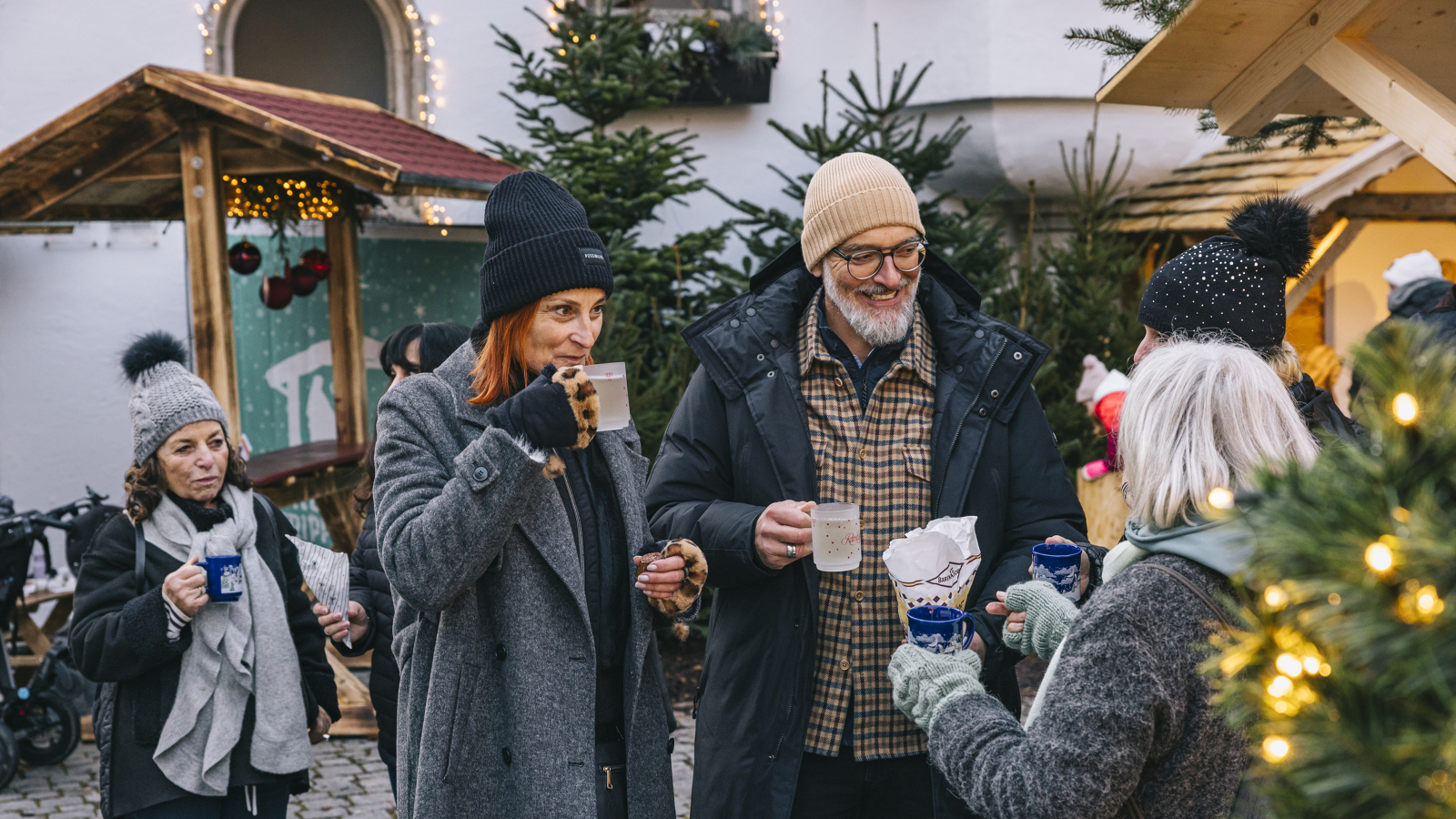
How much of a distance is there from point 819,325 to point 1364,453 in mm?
2060

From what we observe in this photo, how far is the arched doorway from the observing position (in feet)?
30.0

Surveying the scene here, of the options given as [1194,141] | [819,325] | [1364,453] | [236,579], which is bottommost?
[236,579]

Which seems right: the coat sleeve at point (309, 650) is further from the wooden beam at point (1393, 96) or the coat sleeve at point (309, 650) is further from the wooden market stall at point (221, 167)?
the wooden beam at point (1393, 96)

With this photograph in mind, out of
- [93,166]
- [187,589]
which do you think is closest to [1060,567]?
[187,589]

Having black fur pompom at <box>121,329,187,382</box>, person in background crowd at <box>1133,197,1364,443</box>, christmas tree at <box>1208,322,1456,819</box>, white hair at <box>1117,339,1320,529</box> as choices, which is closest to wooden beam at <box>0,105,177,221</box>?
black fur pompom at <box>121,329,187,382</box>

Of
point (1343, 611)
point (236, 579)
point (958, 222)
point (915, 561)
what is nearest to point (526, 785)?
point (915, 561)

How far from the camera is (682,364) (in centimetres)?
672

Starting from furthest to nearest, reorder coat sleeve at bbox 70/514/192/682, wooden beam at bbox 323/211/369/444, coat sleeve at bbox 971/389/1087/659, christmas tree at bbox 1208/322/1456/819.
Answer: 1. wooden beam at bbox 323/211/369/444
2. coat sleeve at bbox 70/514/192/682
3. coat sleeve at bbox 971/389/1087/659
4. christmas tree at bbox 1208/322/1456/819

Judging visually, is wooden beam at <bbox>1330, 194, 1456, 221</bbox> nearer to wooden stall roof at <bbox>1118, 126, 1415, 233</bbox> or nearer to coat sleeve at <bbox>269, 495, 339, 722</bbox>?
wooden stall roof at <bbox>1118, 126, 1415, 233</bbox>

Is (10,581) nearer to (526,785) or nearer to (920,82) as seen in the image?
(526,785)

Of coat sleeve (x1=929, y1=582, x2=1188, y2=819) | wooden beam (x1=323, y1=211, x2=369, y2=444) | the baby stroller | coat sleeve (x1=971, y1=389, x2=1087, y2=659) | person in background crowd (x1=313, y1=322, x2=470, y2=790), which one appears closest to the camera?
coat sleeve (x1=929, y1=582, x2=1188, y2=819)

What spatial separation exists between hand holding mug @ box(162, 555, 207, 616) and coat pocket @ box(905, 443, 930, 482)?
1895mm

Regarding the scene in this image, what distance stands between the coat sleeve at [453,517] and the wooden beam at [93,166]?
4.34m

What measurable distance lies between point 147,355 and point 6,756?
9.37ft
